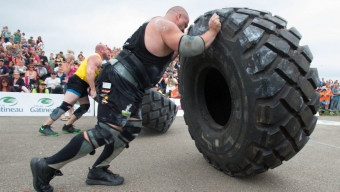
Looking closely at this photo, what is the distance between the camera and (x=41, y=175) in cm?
230

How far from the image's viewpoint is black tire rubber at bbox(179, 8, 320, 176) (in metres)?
2.03

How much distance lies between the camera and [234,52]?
2.22 meters

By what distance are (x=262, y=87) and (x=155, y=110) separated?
2.94 m

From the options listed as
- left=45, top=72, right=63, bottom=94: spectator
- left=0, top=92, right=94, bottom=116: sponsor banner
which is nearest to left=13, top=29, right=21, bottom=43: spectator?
left=45, top=72, right=63, bottom=94: spectator

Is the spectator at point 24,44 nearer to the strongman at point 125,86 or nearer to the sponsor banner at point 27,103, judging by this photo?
the sponsor banner at point 27,103

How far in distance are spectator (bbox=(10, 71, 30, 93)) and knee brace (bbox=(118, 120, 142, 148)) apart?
8188 millimetres

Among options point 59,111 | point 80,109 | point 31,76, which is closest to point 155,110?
point 80,109

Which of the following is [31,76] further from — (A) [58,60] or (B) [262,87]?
(B) [262,87]

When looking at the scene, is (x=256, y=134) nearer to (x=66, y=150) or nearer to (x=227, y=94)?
(x=227, y=94)

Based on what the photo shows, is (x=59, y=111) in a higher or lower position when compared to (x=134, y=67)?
lower

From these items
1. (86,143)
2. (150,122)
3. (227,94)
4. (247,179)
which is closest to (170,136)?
(150,122)

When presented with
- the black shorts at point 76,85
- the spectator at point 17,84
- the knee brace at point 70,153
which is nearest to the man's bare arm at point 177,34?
the knee brace at point 70,153

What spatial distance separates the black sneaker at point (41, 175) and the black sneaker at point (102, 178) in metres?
0.36

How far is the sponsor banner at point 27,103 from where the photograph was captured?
26.8 ft
